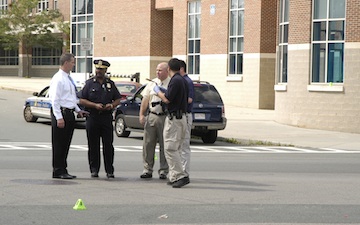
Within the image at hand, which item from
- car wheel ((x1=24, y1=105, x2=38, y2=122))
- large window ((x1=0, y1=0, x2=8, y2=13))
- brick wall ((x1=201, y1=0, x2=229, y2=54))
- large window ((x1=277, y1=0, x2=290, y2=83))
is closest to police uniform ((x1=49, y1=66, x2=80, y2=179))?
car wheel ((x1=24, y1=105, x2=38, y2=122))

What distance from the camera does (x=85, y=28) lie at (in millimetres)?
52438

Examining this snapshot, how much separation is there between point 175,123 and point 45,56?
6008cm

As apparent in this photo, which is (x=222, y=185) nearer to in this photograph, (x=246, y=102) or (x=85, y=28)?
(x=246, y=102)

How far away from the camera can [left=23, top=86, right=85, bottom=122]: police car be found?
1031 inches

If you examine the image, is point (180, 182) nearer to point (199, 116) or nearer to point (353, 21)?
point (199, 116)

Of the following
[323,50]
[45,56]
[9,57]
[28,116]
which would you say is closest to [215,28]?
[323,50]

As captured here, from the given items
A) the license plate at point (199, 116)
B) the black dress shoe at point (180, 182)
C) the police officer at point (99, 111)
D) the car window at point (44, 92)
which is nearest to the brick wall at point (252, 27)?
the car window at point (44, 92)

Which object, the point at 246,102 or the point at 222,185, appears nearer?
the point at 222,185

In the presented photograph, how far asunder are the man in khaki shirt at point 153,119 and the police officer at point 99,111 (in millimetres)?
501

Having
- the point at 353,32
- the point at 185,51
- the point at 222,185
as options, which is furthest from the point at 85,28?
the point at 222,185

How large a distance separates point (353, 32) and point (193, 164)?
1212 centimetres

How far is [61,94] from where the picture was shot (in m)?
12.7

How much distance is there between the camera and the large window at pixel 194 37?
41.4 metres

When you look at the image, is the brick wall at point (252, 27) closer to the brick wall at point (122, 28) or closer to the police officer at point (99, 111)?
the brick wall at point (122, 28)
